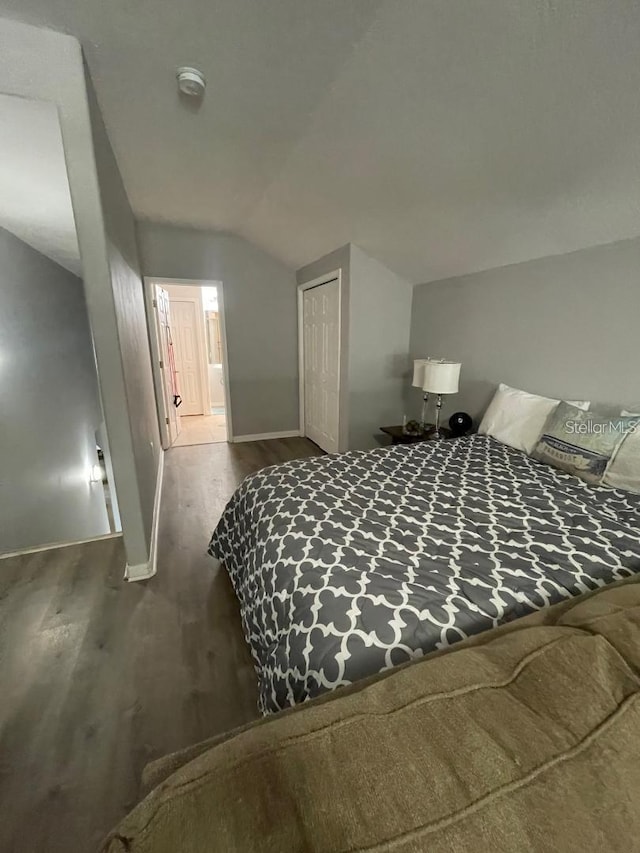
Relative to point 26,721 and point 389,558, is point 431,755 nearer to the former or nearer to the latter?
point 389,558

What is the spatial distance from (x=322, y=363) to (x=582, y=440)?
2679 millimetres

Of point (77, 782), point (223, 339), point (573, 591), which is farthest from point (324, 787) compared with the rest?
point (223, 339)

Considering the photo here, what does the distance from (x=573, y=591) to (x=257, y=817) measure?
110cm

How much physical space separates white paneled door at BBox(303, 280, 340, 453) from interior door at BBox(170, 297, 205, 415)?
2379mm

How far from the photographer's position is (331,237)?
3.20 m

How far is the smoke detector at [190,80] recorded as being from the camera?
1.62 meters

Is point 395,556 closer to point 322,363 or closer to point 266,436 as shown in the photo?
point 322,363

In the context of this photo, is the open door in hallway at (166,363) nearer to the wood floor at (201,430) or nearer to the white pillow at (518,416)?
the wood floor at (201,430)

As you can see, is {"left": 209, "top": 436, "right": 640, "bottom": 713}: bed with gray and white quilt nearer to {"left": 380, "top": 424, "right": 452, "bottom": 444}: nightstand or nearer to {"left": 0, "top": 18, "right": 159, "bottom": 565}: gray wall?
{"left": 0, "top": 18, "right": 159, "bottom": 565}: gray wall

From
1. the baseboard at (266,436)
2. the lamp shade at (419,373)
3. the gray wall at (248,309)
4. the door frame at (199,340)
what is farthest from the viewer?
the door frame at (199,340)

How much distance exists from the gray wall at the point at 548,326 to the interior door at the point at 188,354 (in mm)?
4051

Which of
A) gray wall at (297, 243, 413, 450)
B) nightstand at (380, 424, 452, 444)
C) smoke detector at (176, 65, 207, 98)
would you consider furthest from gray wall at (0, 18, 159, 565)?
nightstand at (380, 424, 452, 444)

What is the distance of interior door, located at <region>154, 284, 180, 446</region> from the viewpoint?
3.99 metres

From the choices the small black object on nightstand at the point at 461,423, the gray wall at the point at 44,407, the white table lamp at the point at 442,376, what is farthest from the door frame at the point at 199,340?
the small black object on nightstand at the point at 461,423
